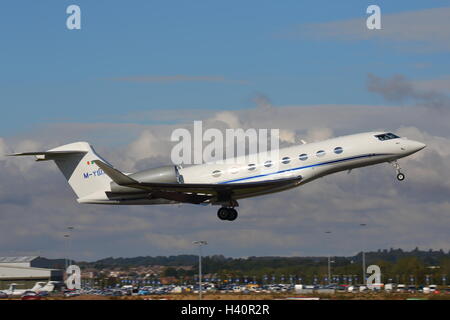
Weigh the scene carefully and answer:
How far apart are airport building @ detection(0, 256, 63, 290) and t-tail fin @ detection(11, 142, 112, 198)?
3417cm

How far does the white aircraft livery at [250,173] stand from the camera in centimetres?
2992

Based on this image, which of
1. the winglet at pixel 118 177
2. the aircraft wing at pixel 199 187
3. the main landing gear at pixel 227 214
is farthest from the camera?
the main landing gear at pixel 227 214

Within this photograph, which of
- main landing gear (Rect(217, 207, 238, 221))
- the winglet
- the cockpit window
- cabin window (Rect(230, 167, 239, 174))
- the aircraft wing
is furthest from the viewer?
main landing gear (Rect(217, 207, 238, 221))

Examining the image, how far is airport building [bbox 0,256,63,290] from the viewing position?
6806 centimetres

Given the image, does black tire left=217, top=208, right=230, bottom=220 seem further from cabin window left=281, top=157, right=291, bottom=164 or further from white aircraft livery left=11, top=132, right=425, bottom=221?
cabin window left=281, top=157, right=291, bottom=164

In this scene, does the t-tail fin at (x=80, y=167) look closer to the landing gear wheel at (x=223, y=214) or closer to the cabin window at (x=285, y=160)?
the landing gear wheel at (x=223, y=214)

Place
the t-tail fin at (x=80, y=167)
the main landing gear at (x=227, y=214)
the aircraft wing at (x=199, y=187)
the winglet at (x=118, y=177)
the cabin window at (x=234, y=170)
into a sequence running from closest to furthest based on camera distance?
the winglet at (x=118, y=177) → the aircraft wing at (x=199, y=187) → the cabin window at (x=234, y=170) → the main landing gear at (x=227, y=214) → the t-tail fin at (x=80, y=167)

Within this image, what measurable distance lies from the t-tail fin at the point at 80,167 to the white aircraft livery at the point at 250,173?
105cm

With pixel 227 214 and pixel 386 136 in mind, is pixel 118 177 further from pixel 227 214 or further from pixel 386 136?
pixel 386 136

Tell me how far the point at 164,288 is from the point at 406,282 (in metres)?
20.1

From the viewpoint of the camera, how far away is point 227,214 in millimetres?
31984

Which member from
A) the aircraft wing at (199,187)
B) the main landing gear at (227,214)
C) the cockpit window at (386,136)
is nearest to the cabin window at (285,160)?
the aircraft wing at (199,187)

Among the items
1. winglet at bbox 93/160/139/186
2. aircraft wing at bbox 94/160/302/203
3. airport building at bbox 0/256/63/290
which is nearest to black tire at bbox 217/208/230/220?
aircraft wing at bbox 94/160/302/203
